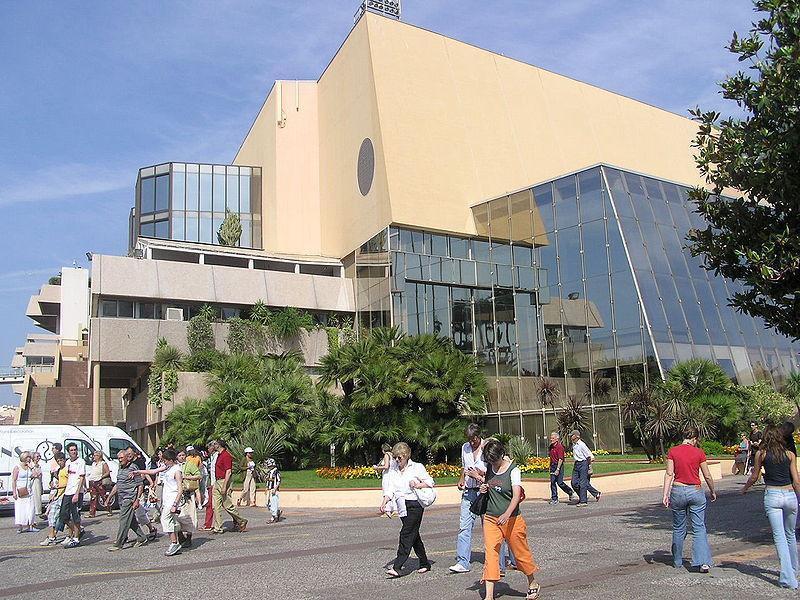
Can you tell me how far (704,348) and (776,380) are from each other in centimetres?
571

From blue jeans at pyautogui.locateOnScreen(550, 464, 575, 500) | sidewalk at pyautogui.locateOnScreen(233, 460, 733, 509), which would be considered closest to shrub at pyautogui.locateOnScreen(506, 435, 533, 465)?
sidewalk at pyautogui.locateOnScreen(233, 460, 733, 509)

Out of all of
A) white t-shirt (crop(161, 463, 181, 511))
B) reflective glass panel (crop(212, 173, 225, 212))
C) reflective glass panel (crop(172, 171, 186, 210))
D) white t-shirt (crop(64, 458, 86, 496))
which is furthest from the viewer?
reflective glass panel (crop(212, 173, 225, 212))

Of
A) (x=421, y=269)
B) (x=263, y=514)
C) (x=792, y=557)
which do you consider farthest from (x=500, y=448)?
(x=421, y=269)

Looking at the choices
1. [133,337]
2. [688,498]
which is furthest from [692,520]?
[133,337]

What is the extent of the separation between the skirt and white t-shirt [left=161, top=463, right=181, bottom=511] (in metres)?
6.80

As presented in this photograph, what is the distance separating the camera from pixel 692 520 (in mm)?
9109

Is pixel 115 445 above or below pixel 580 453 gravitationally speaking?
above

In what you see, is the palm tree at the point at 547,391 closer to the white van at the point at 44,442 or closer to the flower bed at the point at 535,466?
the flower bed at the point at 535,466

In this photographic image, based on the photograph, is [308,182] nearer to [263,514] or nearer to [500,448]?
[263,514]

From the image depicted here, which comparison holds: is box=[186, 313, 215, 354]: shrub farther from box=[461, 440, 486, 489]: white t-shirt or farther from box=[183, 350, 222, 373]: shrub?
box=[461, 440, 486, 489]: white t-shirt

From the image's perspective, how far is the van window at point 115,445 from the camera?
2506cm

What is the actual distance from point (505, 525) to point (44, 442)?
62.5 feet

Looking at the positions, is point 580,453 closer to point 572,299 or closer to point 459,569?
point 459,569

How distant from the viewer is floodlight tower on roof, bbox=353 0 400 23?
44.5 m
